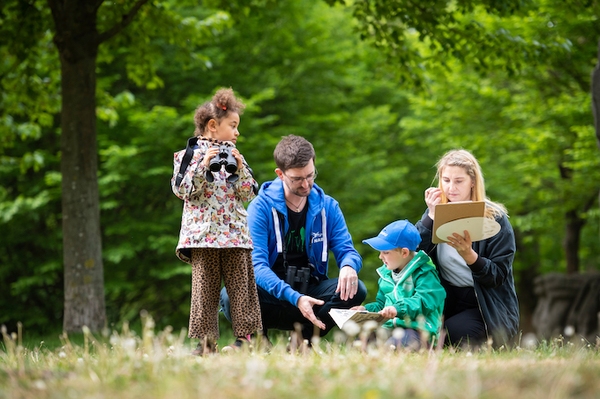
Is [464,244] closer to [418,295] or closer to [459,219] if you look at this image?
[459,219]

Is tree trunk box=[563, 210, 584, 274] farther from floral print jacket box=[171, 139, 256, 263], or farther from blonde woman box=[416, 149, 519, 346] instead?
floral print jacket box=[171, 139, 256, 263]

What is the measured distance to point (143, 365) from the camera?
9.97 ft

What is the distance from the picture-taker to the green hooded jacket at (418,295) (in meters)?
4.81

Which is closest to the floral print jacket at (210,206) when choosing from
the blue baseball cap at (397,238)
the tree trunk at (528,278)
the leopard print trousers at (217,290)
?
the leopard print trousers at (217,290)

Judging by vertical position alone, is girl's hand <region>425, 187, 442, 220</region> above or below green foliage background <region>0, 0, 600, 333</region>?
below

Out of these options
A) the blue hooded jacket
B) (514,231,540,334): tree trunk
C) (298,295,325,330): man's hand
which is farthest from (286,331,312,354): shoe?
(514,231,540,334): tree trunk

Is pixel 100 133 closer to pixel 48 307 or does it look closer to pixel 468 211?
pixel 48 307

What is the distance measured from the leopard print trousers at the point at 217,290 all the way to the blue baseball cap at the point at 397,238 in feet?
2.82

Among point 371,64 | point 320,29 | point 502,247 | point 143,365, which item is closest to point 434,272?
point 502,247

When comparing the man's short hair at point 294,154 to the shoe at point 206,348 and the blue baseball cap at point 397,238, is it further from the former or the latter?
the shoe at point 206,348

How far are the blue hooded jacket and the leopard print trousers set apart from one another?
0.92 feet

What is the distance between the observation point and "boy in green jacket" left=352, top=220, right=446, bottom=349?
483 cm

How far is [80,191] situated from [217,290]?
11.7 feet

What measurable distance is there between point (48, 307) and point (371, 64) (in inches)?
366
